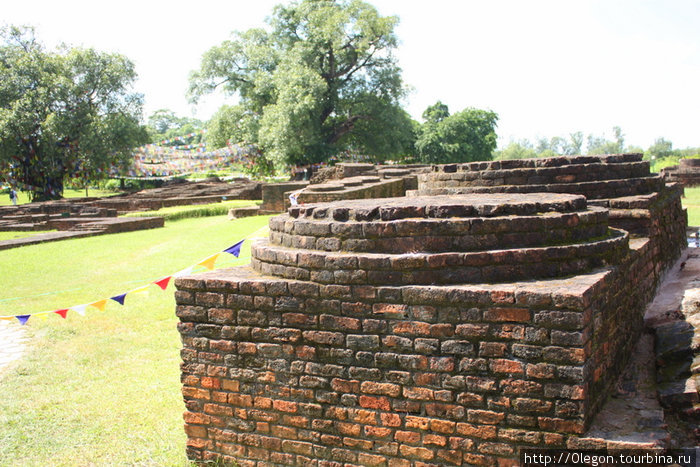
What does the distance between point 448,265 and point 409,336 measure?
1.37 ft

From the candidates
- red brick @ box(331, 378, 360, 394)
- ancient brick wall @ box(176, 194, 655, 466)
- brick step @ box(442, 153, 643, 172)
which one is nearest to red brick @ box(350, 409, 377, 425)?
ancient brick wall @ box(176, 194, 655, 466)

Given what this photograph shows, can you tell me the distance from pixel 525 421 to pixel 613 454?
41 centimetres

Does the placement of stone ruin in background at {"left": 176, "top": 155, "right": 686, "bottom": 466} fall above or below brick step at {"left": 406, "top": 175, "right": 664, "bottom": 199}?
below

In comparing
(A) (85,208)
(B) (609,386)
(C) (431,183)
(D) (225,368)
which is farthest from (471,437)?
(A) (85,208)

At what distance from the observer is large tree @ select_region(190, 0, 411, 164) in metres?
27.5

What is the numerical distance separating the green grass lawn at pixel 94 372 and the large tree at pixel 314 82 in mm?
17778

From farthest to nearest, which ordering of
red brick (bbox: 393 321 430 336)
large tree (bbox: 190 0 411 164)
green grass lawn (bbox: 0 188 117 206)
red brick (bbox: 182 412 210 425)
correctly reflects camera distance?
green grass lawn (bbox: 0 188 117 206)
large tree (bbox: 190 0 411 164)
red brick (bbox: 182 412 210 425)
red brick (bbox: 393 321 430 336)

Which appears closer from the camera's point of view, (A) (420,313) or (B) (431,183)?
(A) (420,313)

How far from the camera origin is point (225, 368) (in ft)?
11.7

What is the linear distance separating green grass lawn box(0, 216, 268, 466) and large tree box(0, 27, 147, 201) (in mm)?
21539

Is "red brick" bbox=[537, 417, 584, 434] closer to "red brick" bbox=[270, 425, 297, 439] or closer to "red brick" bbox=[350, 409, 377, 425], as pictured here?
"red brick" bbox=[350, 409, 377, 425]

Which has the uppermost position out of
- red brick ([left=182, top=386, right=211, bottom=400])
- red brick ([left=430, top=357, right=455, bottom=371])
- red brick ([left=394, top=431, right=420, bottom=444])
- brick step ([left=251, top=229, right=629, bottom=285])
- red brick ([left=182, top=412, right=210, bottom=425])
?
brick step ([left=251, top=229, right=629, bottom=285])

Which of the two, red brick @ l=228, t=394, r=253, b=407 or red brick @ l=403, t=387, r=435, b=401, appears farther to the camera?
red brick @ l=228, t=394, r=253, b=407

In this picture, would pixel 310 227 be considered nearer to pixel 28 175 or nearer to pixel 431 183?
pixel 431 183
